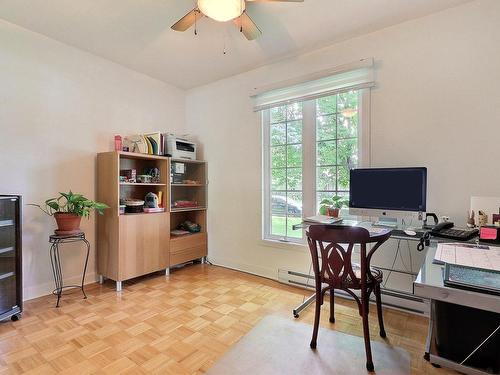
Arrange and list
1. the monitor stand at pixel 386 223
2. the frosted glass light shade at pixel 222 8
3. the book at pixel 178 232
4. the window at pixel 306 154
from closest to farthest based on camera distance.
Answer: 1. the frosted glass light shade at pixel 222 8
2. the monitor stand at pixel 386 223
3. the window at pixel 306 154
4. the book at pixel 178 232

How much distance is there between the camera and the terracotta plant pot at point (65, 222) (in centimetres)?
248

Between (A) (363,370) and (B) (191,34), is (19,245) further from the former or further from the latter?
(A) (363,370)

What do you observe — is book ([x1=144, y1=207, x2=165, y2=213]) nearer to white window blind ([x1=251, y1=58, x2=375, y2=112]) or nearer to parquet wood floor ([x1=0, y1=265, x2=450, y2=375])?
parquet wood floor ([x1=0, y1=265, x2=450, y2=375])

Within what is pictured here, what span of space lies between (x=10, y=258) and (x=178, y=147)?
1990 mm

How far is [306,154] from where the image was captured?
9.72 ft

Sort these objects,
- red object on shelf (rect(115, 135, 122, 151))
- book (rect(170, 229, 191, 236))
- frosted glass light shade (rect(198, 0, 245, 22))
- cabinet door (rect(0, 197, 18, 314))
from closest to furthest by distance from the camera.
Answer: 1. frosted glass light shade (rect(198, 0, 245, 22))
2. cabinet door (rect(0, 197, 18, 314))
3. red object on shelf (rect(115, 135, 122, 151))
4. book (rect(170, 229, 191, 236))

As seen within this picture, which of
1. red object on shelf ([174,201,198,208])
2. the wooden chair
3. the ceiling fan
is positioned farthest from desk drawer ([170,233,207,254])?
the ceiling fan

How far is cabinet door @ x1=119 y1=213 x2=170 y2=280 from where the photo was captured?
9.33 feet

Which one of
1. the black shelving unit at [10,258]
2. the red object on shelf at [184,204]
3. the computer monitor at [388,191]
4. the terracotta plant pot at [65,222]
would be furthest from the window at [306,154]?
the black shelving unit at [10,258]

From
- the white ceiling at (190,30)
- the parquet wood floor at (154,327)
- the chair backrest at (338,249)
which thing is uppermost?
the white ceiling at (190,30)

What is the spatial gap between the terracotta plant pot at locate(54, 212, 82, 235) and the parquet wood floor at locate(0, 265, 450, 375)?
0.67 meters

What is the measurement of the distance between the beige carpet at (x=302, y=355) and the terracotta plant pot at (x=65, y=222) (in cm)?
188

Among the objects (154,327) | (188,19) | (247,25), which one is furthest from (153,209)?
(247,25)

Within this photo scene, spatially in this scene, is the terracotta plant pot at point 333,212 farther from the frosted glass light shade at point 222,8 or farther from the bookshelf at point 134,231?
the bookshelf at point 134,231
